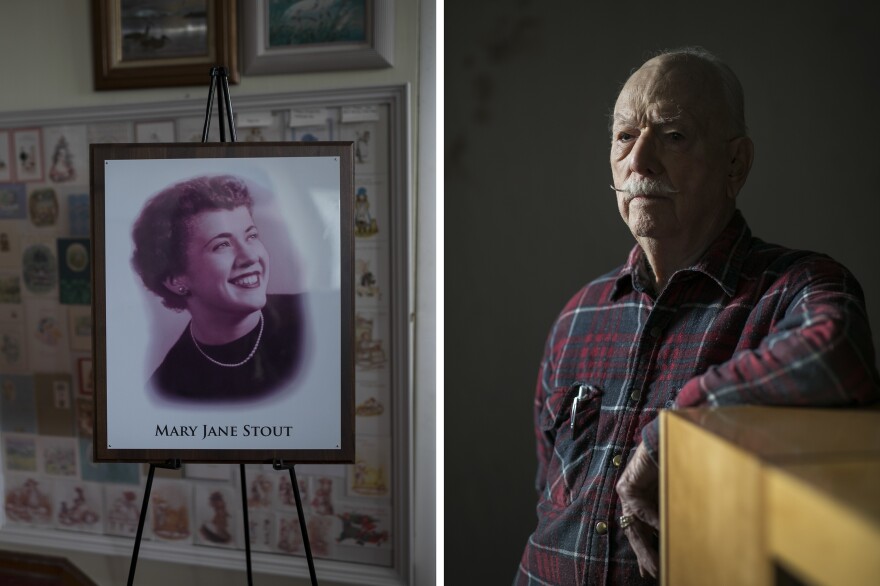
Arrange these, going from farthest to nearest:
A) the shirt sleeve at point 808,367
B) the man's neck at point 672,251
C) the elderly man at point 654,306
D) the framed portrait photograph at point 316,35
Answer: the framed portrait photograph at point 316,35 < the man's neck at point 672,251 < the elderly man at point 654,306 < the shirt sleeve at point 808,367

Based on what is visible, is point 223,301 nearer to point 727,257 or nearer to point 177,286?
point 177,286

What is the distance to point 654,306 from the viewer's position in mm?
1375

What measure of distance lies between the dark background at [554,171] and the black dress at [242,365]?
20.3 inches

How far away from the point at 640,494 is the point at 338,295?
838 mm

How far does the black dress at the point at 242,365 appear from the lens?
1.69 m

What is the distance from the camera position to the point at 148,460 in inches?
66.4

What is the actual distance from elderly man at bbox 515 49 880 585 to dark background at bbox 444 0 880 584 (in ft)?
1.17

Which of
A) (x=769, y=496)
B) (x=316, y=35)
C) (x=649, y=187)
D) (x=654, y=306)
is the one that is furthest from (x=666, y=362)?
(x=316, y=35)

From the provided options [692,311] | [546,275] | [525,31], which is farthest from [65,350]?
[692,311]

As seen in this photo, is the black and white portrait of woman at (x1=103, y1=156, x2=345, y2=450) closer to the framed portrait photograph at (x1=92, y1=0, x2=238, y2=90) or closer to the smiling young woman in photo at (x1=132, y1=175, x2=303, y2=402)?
the smiling young woman in photo at (x1=132, y1=175, x2=303, y2=402)

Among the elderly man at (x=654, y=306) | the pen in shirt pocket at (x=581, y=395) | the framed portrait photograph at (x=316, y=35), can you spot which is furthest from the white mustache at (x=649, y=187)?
the framed portrait photograph at (x=316, y=35)

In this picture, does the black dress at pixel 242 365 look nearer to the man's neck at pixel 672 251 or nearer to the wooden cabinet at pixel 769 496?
the man's neck at pixel 672 251

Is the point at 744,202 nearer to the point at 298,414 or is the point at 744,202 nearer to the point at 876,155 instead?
the point at 876,155

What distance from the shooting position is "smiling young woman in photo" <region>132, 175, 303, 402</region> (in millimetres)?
1693
